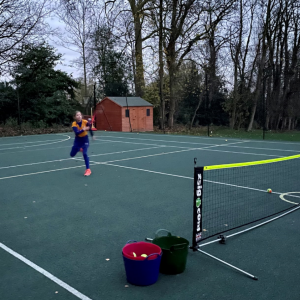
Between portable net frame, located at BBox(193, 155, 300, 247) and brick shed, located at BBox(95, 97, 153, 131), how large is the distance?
19.4 meters

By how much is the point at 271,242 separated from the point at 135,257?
7.38 ft

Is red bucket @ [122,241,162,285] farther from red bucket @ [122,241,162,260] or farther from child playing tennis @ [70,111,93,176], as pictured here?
child playing tennis @ [70,111,93,176]

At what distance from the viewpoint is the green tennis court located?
138 inches

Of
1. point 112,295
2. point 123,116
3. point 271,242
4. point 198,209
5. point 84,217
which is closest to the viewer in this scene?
→ point 112,295

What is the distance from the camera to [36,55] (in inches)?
1270

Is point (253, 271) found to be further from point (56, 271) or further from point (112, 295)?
point (56, 271)

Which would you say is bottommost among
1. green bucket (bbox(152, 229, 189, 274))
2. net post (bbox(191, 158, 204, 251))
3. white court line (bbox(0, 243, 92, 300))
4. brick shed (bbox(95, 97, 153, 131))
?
white court line (bbox(0, 243, 92, 300))

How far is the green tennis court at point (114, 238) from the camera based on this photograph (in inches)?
138

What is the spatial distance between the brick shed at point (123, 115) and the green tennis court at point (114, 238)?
19.4 meters

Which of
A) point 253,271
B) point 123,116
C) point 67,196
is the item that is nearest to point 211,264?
point 253,271

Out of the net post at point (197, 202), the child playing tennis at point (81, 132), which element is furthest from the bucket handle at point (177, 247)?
the child playing tennis at point (81, 132)

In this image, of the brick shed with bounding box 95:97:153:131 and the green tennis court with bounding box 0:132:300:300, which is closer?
the green tennis court with bounding box 0:132:300:300

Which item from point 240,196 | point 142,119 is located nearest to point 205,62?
point 142,119

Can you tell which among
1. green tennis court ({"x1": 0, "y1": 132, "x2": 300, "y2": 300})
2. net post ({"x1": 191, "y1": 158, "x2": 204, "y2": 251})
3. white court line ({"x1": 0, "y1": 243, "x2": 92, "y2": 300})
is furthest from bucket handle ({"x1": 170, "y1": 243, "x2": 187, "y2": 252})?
white court line ({"x1": 0, "y1": 243, "x2": 92, "y2": 300})
